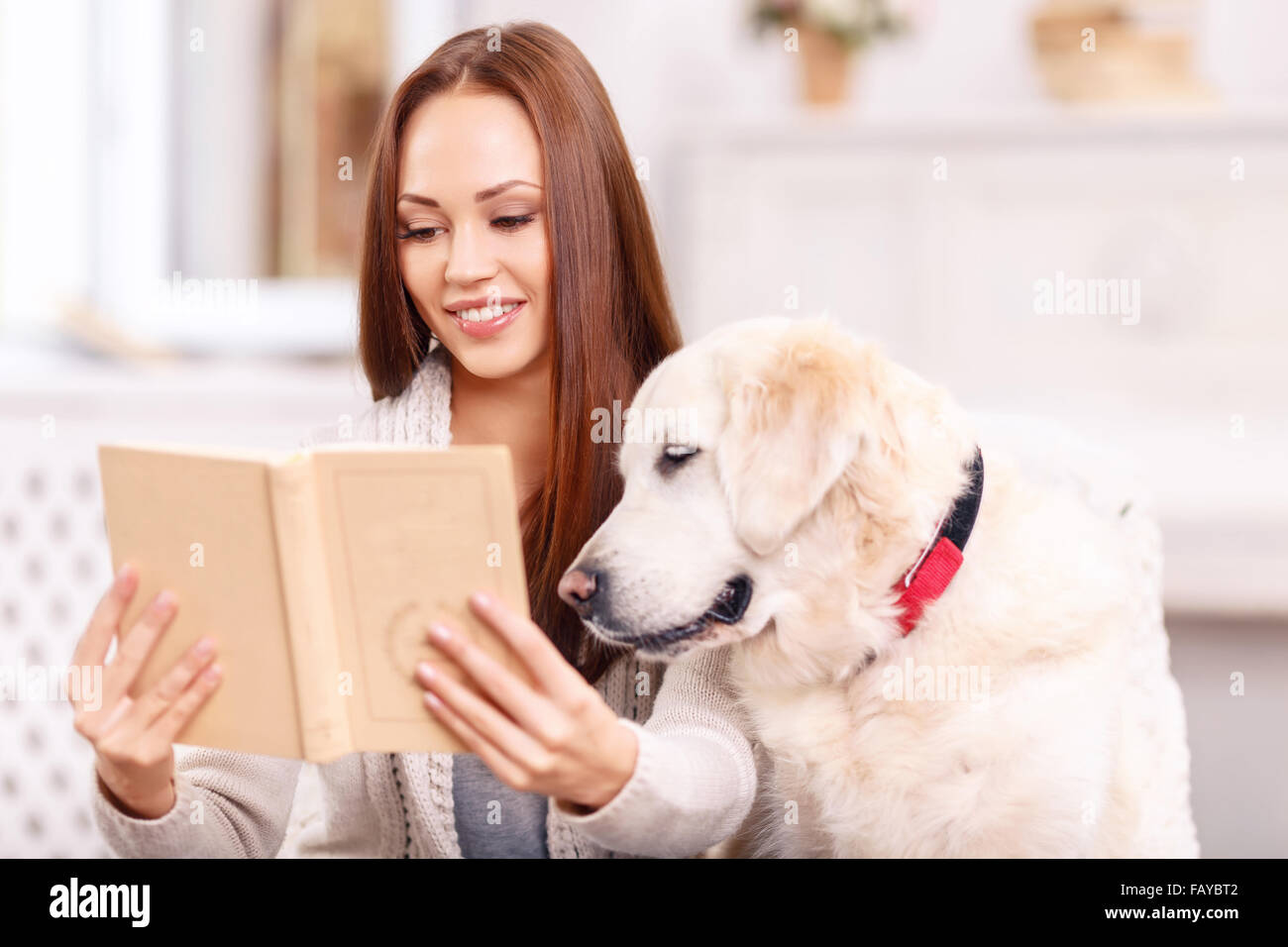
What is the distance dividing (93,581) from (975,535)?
1.77m

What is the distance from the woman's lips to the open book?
1.08 feet

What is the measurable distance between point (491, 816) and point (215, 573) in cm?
43

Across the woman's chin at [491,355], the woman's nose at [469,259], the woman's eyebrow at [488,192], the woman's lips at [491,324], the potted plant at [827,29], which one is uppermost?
the potted plant at [827,29]

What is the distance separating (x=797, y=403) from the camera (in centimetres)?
101

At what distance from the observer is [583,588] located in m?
1.01

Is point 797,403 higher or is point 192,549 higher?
point 797,403

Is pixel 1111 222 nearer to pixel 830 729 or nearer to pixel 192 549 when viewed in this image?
pixel 830 729

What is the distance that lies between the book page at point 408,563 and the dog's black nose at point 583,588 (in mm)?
174

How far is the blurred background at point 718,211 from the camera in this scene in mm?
2381
